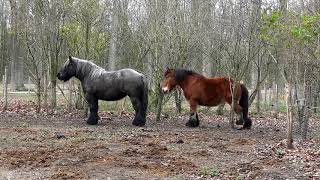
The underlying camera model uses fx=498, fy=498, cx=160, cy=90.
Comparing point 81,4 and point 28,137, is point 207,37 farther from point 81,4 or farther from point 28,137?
point 28,137

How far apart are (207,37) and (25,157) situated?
39.4 feet

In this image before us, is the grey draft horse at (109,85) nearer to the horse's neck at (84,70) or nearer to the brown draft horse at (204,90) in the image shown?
the horse's neck at (84,70)

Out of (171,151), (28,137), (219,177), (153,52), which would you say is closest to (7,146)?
(28,137)

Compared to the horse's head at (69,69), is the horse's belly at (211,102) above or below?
below

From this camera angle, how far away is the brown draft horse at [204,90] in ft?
48.9

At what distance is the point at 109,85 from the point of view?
14648mm

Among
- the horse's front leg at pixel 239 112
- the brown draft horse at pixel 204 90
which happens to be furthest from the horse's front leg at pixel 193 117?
the horse's front leg at pixel 239 112

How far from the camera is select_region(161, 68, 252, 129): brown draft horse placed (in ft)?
48.9

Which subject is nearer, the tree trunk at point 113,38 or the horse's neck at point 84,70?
the horse's neck at point 84,70

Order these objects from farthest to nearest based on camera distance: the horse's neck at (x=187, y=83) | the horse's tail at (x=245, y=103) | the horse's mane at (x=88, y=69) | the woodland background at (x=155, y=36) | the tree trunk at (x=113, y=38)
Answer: the tree trunk at (x=113, y=38) < the woodland background at (x=155, y=36) < the horse's neck at (x=187, y=83) < the horse's mane at (x=88, y=69) < the horse's tail at (x=245, y=103)

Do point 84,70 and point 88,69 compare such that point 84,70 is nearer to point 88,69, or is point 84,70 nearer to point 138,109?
point 88,69

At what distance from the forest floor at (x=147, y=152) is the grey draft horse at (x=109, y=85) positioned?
50cm

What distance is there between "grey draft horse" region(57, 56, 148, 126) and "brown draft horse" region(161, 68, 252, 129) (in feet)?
3.88

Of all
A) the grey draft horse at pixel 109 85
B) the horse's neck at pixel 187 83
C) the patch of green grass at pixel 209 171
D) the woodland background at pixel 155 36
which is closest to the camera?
the patch of green grass at pixel 209 171
